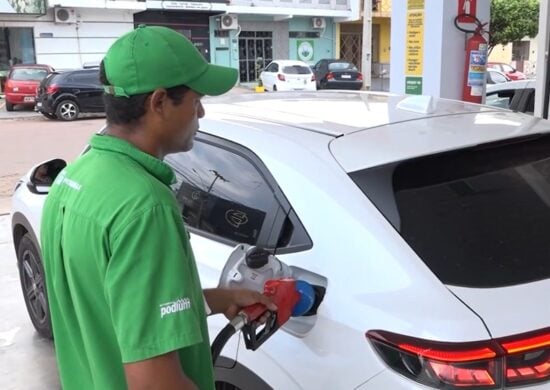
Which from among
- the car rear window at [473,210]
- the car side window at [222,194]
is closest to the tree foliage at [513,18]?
the car side window at [222,194]

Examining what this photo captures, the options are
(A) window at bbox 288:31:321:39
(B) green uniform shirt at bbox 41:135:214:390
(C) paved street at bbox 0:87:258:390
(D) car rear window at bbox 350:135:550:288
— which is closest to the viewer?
(B) green uniform shirt at bbox 41:135:214:390

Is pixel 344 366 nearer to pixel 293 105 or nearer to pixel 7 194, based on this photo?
pixel 293 105

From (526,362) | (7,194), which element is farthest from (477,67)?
(7,194)

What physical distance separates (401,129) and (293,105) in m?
0.72

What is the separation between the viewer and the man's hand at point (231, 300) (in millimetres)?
1683

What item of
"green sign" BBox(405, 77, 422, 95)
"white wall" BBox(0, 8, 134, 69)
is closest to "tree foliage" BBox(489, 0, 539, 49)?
"white wall" BBox(0, 8, 134, 69)

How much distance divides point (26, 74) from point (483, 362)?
2084 cm

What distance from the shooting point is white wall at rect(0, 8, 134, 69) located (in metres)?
26.6

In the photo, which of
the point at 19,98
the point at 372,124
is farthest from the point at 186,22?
the point at 372,124

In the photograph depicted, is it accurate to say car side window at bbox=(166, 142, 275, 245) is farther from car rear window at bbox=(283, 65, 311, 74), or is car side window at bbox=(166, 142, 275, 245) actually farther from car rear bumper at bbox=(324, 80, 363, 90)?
car rear bumper at bbox=(324, 80, 363, 90)

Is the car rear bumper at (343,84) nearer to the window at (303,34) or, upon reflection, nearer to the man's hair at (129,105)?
the window at (303,34)

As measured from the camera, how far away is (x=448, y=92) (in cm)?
569

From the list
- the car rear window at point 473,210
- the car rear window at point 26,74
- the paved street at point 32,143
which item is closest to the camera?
the car rear window at point 473,210

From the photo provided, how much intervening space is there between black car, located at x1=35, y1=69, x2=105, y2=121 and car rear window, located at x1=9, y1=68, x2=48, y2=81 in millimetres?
2443
